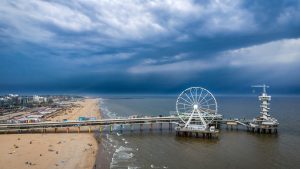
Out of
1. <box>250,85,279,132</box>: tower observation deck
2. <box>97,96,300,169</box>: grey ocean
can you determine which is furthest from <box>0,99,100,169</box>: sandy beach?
<box>250,85,279,132</box>: tower observation deck

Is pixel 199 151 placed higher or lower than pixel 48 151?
lower

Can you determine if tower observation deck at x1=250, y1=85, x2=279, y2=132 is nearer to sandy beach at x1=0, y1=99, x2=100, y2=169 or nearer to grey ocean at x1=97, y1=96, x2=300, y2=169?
grey ocean at x1=97, y1=96, x2=300, y2=169

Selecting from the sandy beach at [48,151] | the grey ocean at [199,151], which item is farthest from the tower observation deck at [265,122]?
the sandy beach at [48,151]

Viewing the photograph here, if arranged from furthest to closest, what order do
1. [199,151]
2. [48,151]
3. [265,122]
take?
[265,122] → [199,151] → [48,151]

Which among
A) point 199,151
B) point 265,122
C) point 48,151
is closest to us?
point 48,151

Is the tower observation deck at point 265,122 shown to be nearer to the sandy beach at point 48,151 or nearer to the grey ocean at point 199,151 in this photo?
the grey ocean at point 199,151

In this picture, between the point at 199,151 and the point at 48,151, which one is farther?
the point at 199,151

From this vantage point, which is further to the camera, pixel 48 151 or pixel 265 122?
pixel 265 122

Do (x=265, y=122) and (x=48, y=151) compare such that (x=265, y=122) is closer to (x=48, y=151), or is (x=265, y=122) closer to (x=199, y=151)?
(x=199, y=151)

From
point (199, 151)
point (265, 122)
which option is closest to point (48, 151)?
point (199, 151)
